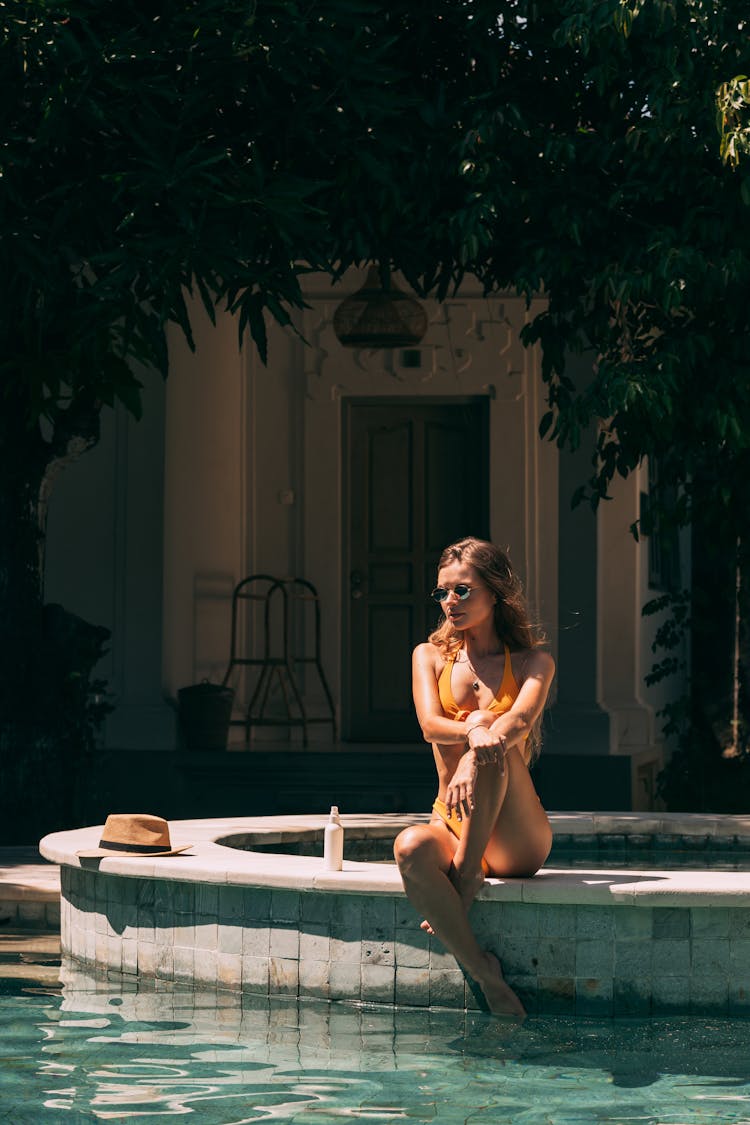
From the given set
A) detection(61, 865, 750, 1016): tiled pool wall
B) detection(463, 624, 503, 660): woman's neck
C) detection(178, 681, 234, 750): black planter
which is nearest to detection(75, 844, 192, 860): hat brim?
detection(61, 865, 750, 1016): tiled pool wall

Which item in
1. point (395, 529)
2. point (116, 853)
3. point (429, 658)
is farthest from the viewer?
point (395, 529)

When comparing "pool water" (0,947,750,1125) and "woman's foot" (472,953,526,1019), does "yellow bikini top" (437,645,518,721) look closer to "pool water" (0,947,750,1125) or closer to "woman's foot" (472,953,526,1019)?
"woman's foot" (472,953,526,1019)

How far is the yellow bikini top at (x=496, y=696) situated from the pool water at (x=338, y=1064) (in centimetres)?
96

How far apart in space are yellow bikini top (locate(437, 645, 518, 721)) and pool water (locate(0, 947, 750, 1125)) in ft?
3.15

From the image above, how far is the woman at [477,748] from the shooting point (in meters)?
5.75

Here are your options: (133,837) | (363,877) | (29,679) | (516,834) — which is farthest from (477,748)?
(29,679)

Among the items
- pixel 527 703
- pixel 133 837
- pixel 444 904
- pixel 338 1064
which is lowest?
pixel 338 1064

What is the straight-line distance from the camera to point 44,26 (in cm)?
827

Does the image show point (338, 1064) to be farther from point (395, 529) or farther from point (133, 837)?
point (395, 529)

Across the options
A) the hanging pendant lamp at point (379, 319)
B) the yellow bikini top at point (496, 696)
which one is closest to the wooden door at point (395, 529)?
the hanging pendant lamp at point (379, 319)

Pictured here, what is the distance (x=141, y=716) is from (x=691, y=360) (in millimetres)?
4898

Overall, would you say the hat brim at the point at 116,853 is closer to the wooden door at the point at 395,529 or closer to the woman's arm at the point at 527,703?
the woman's arm at the point at 527,703

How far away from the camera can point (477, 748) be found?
577cm

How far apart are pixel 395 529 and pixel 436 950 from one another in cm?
790
